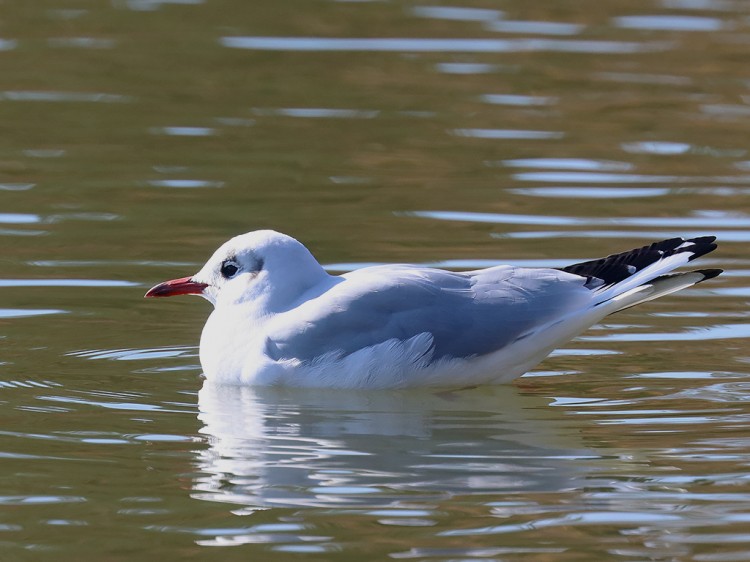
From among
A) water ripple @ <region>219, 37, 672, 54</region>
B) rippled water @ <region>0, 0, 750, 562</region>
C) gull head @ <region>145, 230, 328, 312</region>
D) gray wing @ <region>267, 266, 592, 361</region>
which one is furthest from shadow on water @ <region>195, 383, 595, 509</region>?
water ripple @ <region>219, 37, 672, 54</region>

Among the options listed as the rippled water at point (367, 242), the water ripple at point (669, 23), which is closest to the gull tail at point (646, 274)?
the rippled water at point (367, 242)

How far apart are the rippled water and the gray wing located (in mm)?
298

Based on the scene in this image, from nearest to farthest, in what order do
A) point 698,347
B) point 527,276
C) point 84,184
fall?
1. point 527,276
2. point 698,347
3. point 84,184

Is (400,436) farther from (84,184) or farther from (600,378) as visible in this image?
(84,184)

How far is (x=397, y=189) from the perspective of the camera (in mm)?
11352

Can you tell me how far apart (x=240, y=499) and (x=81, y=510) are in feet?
1.77

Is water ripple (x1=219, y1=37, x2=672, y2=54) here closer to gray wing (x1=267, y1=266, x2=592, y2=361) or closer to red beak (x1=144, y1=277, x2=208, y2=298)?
red beak (x1=144, y1=277, x2=208, y2=298)

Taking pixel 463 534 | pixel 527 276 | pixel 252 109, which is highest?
pixel 252 109

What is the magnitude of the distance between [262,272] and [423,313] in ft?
2.64

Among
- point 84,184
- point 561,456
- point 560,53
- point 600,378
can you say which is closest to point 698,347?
point 600,378

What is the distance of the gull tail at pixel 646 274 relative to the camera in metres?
7.37

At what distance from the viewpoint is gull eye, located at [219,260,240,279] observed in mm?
7863

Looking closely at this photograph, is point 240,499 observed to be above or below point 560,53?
below

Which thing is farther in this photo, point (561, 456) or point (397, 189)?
point (397, 189)
